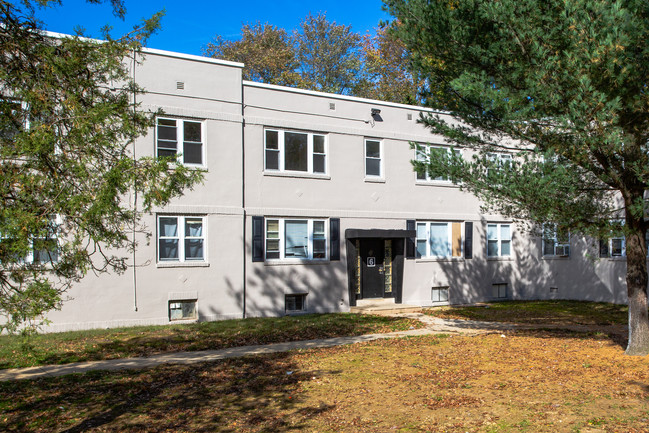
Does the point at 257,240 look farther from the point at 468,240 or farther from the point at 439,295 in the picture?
the point at 468,240

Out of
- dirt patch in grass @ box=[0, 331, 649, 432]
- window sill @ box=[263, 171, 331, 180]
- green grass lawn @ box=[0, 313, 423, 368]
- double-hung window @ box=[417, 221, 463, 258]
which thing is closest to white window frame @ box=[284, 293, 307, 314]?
green grass lawn @ box=[0, 313, 423, 368]

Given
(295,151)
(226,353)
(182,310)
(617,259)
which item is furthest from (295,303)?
(617,259)

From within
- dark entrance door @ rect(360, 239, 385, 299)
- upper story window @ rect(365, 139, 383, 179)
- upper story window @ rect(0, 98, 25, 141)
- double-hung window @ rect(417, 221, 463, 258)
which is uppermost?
upper story window @ rect(365, 139, 383, 179)

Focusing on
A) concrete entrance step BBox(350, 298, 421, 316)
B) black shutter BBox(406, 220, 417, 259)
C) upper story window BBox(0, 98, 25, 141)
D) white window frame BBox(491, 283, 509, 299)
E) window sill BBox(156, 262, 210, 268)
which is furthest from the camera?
white window frame BBox(491, 283, 509, 299)

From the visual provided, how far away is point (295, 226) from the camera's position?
57.5 ft

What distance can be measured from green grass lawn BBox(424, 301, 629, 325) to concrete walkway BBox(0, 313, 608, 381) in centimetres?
154

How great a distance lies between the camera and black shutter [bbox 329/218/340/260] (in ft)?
58.6

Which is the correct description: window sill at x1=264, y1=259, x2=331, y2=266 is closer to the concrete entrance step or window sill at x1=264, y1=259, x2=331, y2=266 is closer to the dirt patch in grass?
the concrete entrance step

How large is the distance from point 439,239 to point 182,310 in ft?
31.6

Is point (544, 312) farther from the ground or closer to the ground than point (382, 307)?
closer to the ground

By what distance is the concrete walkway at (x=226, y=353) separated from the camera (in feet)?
31.9

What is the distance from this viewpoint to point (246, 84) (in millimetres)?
16781

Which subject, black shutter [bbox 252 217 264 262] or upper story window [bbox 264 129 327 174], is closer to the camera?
black shutter [bbox 252 217 264 262]

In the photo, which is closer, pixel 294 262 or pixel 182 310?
pixel 182 310
